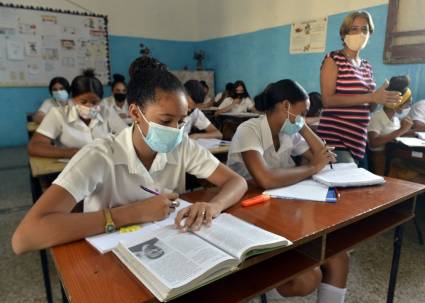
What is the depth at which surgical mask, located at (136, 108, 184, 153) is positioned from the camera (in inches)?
42.2

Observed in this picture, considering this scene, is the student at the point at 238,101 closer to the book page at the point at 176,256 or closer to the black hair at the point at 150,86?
the black hair at the point at 150,86

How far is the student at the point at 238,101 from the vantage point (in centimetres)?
563

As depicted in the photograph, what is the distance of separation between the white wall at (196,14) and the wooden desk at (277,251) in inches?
152

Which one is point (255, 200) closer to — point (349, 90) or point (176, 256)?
point (176, 256)

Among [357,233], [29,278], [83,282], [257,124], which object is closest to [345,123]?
[257,124]

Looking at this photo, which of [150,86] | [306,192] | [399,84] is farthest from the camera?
[399,84]

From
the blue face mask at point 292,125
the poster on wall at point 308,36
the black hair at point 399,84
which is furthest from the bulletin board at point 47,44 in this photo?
the blue face mask at point 292,125

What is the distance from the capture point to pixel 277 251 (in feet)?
2.66

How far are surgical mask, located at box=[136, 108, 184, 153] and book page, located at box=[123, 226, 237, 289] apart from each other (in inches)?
13.8

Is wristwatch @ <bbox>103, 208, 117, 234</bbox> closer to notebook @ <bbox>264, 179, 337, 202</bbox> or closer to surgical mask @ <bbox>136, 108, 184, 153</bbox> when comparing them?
surgical mask @ <bbox>136, 108, 184, 153</bbox>

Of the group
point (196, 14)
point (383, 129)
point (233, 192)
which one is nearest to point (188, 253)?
point (233, 192)

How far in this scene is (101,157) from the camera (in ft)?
3.34

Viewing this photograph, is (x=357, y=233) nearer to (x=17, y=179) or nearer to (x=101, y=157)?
(x=101, y=157)

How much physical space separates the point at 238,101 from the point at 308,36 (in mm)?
1589
